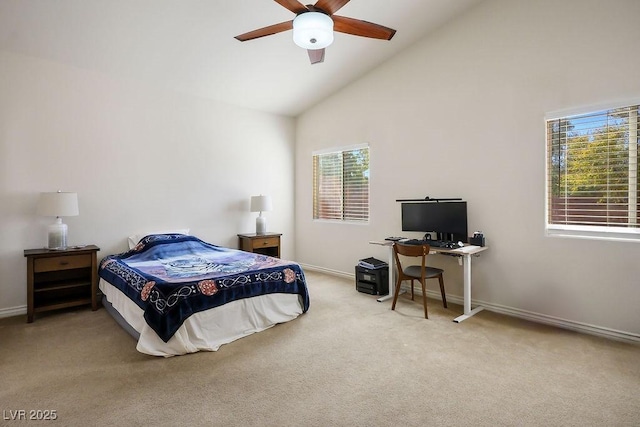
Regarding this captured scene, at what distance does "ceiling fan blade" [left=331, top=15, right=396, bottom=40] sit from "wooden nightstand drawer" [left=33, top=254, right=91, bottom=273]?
3.38 meters

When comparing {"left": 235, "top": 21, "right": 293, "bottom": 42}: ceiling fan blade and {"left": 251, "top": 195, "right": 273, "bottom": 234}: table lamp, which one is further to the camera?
{"left": 251, "top": 195, "right": 273, "bottom": 234}: table lamp

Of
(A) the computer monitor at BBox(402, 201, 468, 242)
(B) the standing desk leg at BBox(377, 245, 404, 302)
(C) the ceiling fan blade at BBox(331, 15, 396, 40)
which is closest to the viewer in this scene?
(C) the ceiling fan blade at BBox(331, 15, 396, 40)

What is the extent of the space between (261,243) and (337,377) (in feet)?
10.1

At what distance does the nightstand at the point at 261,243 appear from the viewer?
5086 millimetres

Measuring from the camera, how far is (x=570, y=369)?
2.42 m

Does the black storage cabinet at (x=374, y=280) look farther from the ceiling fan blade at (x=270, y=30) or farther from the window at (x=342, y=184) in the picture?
the ceiling fan blade at (x=270, y=30)

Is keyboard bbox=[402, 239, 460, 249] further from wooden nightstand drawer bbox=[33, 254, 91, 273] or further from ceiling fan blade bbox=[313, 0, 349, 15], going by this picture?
wooden nightstand drawer bbox=[33, 254, 91, 273]

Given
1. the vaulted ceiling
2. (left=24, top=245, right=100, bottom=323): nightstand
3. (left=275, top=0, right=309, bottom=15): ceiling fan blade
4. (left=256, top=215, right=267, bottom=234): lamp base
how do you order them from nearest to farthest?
(left=275, top=0, right=309, bottom=15): ceiling fan blade → the vaulted ceiling → (left=24, top=245, right=100, bottom=323): nightstand → (left=256, top=215, right=267, bottom=234): lamp base

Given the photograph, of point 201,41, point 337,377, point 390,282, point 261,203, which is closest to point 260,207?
point 261,203

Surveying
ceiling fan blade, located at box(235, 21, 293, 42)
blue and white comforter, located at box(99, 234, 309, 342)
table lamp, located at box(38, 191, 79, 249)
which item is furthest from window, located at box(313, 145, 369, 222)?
table lamp, located at box(38, 191, 79, 249)

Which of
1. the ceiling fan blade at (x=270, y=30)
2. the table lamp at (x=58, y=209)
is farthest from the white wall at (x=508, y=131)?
the table lamp at (x=58, y=209)

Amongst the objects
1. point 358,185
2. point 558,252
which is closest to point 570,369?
point 558,252

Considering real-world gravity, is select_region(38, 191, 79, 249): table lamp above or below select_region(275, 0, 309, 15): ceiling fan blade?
below

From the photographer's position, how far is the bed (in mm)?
2637
